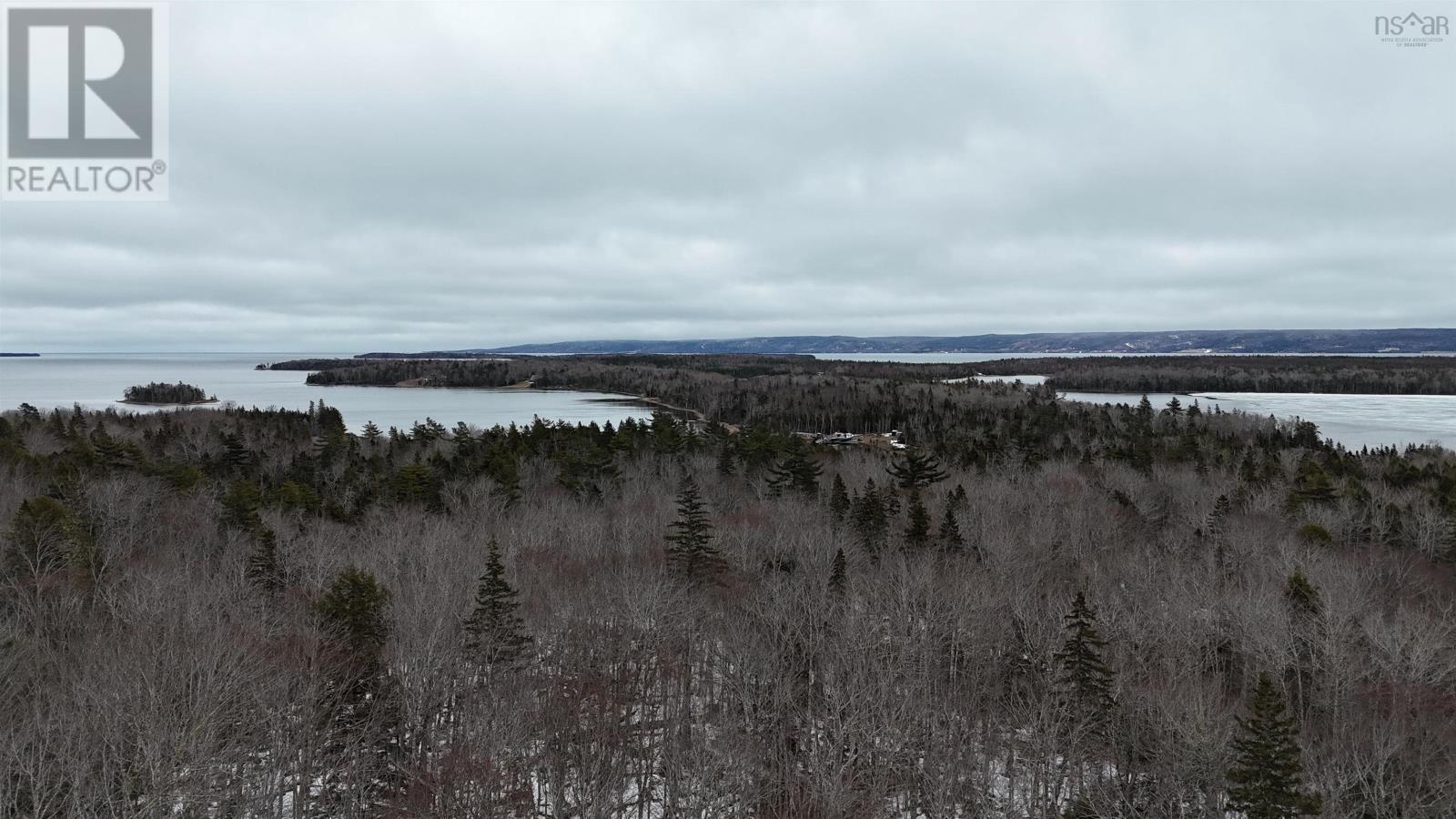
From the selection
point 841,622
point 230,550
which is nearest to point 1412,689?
point 841,622

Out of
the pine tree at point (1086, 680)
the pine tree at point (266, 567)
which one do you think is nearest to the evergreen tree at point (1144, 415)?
the pine tree at point (1086, 680)

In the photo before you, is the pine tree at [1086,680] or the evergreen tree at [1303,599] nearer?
the pine tree at [1086,680]

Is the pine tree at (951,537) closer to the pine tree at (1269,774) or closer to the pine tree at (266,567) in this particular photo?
the pine tree at (1269,774)

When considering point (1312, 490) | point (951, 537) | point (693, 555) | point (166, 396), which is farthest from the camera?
point (166, 396)

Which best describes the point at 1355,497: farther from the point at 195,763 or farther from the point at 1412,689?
the point at 195,763

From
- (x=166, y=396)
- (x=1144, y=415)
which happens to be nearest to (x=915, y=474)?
(x=1144, y=415)

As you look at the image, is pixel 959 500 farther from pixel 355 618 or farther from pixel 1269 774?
pixel 355 618

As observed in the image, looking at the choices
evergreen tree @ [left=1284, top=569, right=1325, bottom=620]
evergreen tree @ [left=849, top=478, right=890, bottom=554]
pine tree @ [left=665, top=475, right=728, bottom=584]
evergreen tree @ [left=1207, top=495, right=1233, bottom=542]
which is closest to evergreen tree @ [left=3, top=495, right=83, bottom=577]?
pine tree @ [left=665, top=475, right=728, bottom=584]
